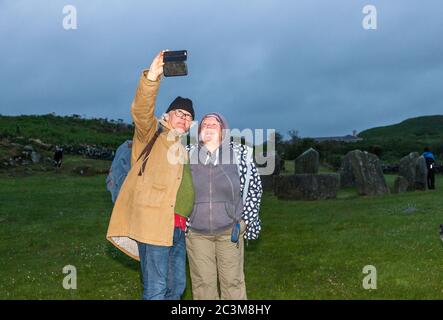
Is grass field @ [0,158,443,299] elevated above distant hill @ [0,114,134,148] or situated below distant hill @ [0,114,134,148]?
below

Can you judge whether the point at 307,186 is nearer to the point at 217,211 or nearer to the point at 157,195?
the point at 217,211

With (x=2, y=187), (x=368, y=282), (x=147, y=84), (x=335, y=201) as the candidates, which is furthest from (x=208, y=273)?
(x=2, y=187)

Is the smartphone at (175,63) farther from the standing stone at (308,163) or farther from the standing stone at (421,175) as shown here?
the standing stone at (421,175)

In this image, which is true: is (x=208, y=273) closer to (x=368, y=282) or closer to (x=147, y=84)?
(x=147, y=84)

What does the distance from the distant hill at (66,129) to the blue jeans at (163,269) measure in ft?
138

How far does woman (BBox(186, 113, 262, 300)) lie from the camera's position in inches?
264

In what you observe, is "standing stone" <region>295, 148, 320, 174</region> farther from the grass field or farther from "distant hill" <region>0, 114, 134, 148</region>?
"distant hill" <region>0, 114, 134, 148</region>

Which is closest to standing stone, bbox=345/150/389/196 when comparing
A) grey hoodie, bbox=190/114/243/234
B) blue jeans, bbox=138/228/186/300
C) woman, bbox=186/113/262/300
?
woman, bbox=186/113/262/300

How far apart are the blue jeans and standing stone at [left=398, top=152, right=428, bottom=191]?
23740mm

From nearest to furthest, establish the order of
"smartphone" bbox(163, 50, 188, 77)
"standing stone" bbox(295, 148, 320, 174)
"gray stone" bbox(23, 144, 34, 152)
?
1. "smartphone" bbox(163, 50, 188, 77)
2. "standing stone" bbox(295, 148, 320, 174)
3. "gray stone" bbox(23, 144, 34, 152)

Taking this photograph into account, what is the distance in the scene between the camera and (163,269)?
6.46 meters

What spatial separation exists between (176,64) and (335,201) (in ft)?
60.3

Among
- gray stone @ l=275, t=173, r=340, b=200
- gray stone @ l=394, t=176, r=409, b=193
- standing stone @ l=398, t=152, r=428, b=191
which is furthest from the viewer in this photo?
standing stone @ l=398, t=152, r=428, b=191

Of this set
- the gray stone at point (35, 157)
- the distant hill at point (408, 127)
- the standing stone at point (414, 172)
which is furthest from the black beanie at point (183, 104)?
the distant hill at point (408, 127)
